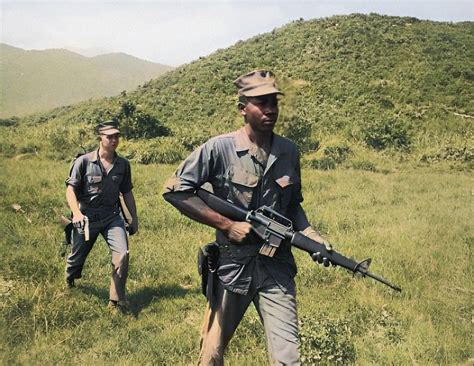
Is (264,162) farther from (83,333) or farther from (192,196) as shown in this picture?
(83,333)

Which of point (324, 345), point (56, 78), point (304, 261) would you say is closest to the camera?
point (324, 345)

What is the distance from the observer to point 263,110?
3.09 metres

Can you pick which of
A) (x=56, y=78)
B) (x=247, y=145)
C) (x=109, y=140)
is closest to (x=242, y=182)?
(x=247, y=145)

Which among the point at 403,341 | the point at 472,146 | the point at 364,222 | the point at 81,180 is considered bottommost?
the point at 472,146

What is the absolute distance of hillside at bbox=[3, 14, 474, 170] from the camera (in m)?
22.0

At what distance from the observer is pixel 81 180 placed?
5.66 m

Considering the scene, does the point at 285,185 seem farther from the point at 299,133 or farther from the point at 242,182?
the point at 299,133

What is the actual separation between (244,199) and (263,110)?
63 cm

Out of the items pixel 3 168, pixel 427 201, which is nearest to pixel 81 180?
pixel 427 201

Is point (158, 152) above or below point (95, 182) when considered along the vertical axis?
below

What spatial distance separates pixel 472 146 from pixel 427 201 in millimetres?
12335

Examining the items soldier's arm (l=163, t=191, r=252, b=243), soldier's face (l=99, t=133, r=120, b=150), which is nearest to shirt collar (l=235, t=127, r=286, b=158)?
soldier's arm (l=163, t=191, r=252, b=243)

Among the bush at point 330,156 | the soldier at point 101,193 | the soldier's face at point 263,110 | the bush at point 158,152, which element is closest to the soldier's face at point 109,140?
the soldier at point 101,193

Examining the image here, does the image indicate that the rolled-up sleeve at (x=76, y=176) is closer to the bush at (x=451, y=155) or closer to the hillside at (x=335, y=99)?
the hillside at (x=335, y=99)
